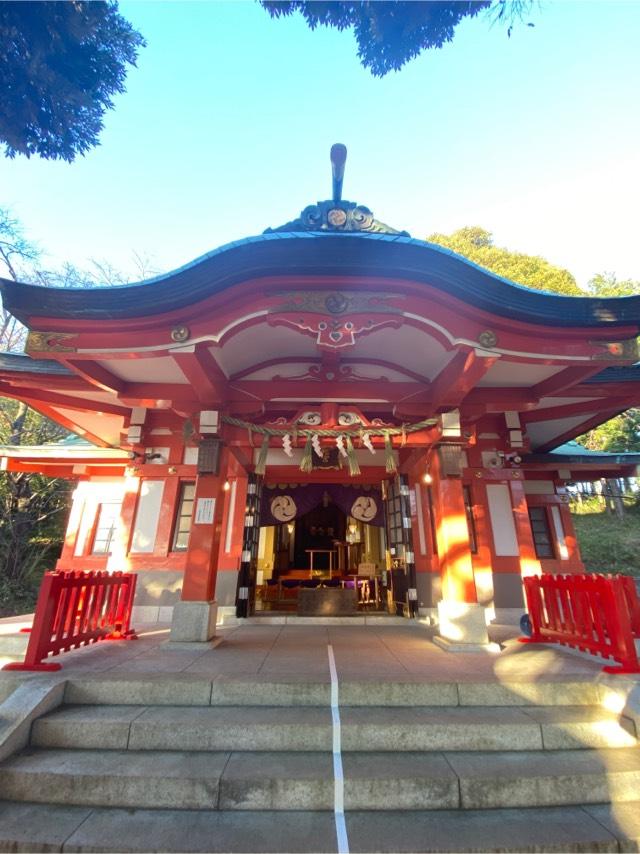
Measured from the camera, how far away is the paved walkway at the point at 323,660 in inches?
151

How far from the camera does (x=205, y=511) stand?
577cm

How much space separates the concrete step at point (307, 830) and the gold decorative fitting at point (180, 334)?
4202 millimetres

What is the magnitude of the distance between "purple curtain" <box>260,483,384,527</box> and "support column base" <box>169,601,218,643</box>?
174 inches

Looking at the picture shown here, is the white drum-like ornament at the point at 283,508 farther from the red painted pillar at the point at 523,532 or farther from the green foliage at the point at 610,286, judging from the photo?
the green foliage at the point at 610,286

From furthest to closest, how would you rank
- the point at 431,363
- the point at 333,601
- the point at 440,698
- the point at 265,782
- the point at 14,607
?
1. the point at 14,607
2. the point at 333,601
3. the point at 431,363
4. the point at 440,698
5. the point at 265,782

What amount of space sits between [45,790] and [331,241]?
530 centimetres

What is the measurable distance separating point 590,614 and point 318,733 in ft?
11.3

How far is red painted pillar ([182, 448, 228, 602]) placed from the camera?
5488 millimetres

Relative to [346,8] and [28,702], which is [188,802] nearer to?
[28,702]

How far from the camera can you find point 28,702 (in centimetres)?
323

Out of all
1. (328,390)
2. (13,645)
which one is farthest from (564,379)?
(13,645)

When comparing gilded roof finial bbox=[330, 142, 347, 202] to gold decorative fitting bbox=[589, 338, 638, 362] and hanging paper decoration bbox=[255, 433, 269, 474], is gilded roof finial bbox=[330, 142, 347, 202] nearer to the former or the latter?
hanging paper decoration bbox=[255, 433, 269, 474]

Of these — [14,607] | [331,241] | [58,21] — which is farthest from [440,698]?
[14,607]

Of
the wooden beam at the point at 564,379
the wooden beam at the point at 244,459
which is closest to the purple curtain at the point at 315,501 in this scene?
the wooden beam at the point at 244,459
